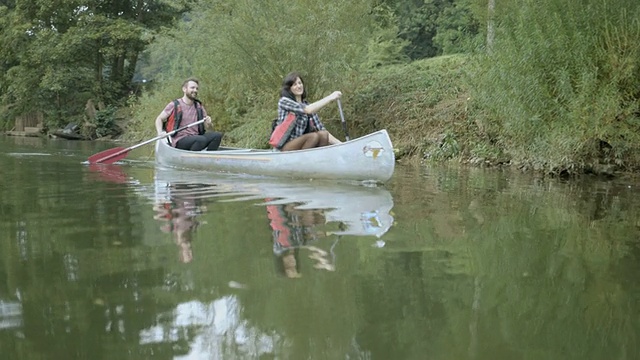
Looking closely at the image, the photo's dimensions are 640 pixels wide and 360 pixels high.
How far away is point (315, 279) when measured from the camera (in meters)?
3.30

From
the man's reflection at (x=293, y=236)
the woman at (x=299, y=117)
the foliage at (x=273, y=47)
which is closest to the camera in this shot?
the man's reflection at (x=293, y=236)

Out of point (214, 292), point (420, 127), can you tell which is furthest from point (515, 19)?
point (214, 292)

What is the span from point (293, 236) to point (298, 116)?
4.25 m

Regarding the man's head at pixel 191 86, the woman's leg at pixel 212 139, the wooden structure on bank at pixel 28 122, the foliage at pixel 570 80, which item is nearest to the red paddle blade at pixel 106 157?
the woman's leg at pixel 212 139

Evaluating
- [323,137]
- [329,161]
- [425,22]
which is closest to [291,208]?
[329,161]

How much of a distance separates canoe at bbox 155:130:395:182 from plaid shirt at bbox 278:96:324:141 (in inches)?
18.4

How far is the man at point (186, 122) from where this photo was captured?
10008 mm

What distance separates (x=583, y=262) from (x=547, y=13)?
210 inches

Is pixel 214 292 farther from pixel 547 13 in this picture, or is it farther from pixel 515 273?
pixel 547 13

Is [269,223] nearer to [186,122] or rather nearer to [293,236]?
[293,236]

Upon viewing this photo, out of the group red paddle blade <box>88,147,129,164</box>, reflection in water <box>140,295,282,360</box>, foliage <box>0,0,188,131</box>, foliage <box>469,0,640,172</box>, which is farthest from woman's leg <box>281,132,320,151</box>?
foliage <box>0,0,188,131</box>

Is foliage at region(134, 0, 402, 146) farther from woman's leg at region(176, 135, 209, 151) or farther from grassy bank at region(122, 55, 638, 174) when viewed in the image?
woman's leg at region(176, 135, 209, 151)

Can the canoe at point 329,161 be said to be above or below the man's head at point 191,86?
below

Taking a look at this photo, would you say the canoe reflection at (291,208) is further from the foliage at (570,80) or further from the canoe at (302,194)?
the foliage at (570,80)
